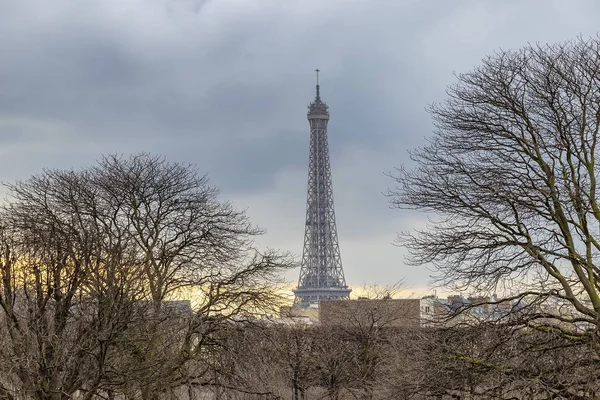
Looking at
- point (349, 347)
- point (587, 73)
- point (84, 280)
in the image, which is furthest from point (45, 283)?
point (349, 347)

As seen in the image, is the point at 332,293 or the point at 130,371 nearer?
the point at 130,371

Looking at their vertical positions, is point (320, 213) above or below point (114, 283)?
above

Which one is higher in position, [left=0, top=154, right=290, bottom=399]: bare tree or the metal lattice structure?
the metal lattice structure

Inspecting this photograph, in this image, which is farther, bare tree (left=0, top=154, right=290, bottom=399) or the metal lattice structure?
the metal lattice structure

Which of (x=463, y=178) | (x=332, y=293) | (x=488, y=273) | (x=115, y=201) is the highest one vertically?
(x=332, y=293)

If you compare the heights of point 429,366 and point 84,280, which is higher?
point 84,280

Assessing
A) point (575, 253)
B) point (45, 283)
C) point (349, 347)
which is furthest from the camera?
point (349, 347)

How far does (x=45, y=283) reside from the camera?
19234 millimetres

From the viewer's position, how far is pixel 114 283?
58.1 feet

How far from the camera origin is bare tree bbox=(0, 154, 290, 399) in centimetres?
1697

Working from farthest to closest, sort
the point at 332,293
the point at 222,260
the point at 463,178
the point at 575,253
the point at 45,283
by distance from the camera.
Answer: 1. the point at 332,293
2. the point at 222,260
3. the point at 45,283
4. the point at 463,178
5. the point at 575,253

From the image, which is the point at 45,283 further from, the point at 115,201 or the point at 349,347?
the point at 349,347

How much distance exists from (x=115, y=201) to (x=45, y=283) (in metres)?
8.64

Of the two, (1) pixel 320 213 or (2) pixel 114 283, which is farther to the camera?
(1) pixel 320 213
